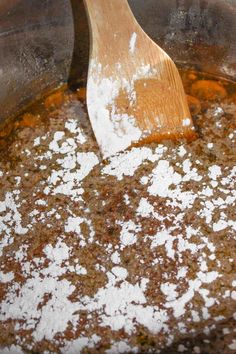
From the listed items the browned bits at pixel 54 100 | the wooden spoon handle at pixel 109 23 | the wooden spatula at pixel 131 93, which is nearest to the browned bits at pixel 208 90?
the wooden spatula at pixel 131 93

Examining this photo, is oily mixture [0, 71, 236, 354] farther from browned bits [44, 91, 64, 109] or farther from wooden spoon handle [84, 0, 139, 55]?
wooden spoon handle [84, 0, 139, 55]

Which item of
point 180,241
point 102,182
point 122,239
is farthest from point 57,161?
point 180,241

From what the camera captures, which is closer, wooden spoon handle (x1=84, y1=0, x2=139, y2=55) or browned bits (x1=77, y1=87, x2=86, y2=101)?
wooden spoon handle (x1=84, y1=0, x2=139, y2=55)

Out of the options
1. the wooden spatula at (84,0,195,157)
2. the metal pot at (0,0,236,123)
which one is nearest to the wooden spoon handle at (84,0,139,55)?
the wooden spatula at (84,0,195,157)

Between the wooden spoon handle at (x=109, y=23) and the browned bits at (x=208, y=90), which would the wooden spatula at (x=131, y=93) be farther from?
the browned bits at (x=208, y=90)

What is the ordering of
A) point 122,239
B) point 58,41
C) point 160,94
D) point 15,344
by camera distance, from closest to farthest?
point 15,344 → point 122,239 → point 160,94 → point 58,41

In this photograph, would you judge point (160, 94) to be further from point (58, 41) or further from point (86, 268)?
point (86, 268)
